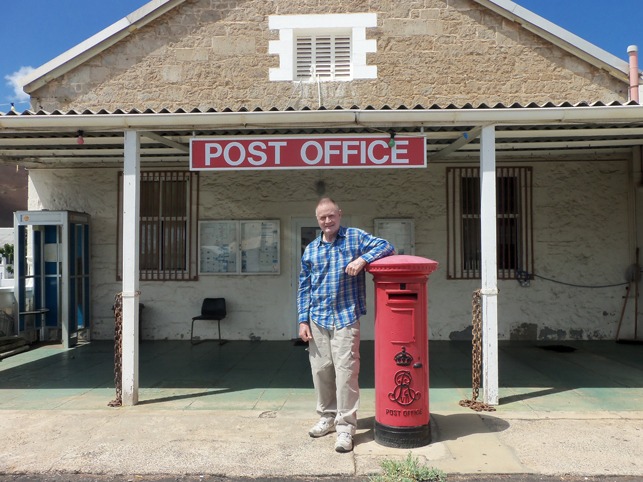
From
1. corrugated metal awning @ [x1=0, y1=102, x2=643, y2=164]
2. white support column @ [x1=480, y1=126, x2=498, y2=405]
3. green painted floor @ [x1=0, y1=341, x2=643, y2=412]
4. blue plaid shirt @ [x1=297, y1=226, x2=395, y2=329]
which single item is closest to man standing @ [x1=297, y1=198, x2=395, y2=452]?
blue plaid shirt @ [x1=297, y1=226, x2=395, y2=329]

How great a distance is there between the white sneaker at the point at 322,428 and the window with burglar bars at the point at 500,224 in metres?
4.71

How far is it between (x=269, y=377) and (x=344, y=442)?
2465 mm

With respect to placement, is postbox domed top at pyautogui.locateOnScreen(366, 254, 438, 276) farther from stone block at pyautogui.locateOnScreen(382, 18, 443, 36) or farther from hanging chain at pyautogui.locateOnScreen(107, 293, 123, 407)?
stone block at pyautogui.locateOnScreen(382, 18, 443, 36)

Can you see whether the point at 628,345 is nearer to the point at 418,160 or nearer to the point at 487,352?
the point at 487,352

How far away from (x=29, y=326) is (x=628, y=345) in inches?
399

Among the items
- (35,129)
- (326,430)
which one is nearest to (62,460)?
(326,430)

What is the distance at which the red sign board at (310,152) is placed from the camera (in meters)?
5.08

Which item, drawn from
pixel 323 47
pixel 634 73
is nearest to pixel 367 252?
pixel 323 47

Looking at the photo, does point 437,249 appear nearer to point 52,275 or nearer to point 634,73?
point 634,73

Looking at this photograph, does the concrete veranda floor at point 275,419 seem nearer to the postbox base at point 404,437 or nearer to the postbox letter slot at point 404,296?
the postbox base at point 404,437

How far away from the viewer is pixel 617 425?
14.3 feet

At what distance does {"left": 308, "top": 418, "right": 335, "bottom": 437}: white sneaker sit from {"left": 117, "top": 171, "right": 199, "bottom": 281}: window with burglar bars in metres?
4.97

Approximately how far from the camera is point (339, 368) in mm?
3920

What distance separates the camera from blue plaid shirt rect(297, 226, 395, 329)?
3938 mm
